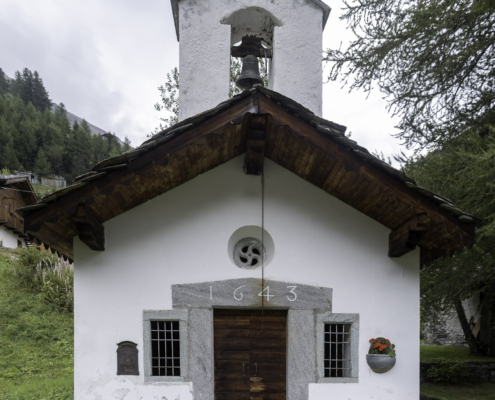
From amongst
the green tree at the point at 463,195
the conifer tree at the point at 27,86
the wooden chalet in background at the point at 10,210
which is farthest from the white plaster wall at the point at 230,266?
the conifer tree at the point at 27,86

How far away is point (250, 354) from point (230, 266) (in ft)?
3.31

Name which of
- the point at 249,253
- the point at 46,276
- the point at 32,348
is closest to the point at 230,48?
the point at 249,253

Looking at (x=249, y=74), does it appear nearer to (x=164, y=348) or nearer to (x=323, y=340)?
(x=323, y=340)

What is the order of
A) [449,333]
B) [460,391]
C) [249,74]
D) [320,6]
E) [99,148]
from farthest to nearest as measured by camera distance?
[99,148], [449,333], [460,391], [320,6], [249,74]

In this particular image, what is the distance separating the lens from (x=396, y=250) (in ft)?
15.2

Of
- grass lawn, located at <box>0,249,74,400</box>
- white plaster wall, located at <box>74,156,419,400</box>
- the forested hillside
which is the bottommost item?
grass lawn, located at <box>0,249,74,400</box>

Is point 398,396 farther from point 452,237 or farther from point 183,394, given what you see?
point 183,394

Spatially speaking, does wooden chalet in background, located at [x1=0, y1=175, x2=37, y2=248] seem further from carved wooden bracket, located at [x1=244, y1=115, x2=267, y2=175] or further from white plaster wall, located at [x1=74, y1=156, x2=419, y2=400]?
carved wooden bracket, located at [x1=244, y1=115, x2=267, y2=175]

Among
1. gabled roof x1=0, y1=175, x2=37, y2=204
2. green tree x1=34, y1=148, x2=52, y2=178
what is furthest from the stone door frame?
green tree x1=34, y1=148, x2=52, y2=178

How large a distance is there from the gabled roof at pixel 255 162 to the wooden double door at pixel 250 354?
156cm

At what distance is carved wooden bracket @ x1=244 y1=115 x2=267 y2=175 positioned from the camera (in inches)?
160

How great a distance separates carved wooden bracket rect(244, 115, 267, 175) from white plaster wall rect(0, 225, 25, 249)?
2549 centimetres

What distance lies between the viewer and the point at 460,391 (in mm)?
10156

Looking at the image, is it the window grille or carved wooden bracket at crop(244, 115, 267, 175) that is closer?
carved wooden bracket at crop(244, 115, 267, 175)
